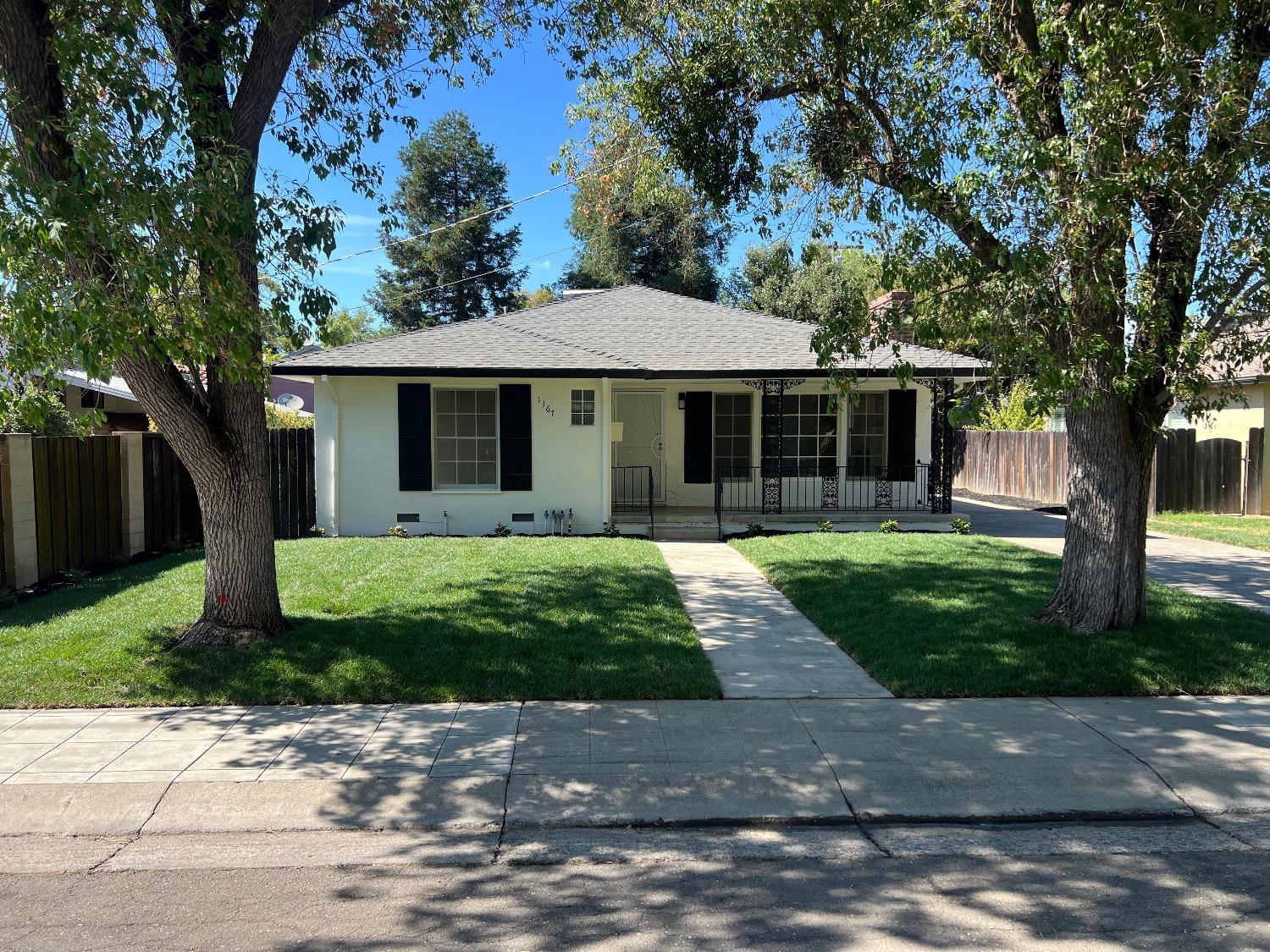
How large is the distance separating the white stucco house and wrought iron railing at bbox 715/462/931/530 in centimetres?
3

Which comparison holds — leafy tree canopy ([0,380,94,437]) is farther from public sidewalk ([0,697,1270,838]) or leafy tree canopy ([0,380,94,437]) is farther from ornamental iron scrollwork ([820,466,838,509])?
ornamental iron scrollwork ([820,466,838,509])

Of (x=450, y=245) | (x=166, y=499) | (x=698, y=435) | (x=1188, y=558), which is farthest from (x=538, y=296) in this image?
(x=1188, y=558)

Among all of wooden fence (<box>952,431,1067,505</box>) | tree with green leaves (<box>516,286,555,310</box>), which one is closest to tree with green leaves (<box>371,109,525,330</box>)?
tree with green leaves (<box>516,286,555,310</box>)

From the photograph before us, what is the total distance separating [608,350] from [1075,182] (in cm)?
931

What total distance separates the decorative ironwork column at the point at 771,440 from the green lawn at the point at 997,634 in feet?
13.0

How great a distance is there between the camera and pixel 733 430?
54.9ft

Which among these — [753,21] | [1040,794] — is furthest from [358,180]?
[1040,794]

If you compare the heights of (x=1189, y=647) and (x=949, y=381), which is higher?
(x=949, y=381)

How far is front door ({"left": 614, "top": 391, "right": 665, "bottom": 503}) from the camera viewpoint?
664 inches

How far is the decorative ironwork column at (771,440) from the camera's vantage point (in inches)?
613

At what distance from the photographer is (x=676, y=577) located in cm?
1134

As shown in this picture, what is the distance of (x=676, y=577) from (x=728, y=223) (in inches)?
169

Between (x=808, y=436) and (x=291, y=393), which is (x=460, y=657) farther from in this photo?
(x=291, y=393)

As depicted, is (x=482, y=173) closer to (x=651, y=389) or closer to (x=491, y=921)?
(x=651, y=389)
